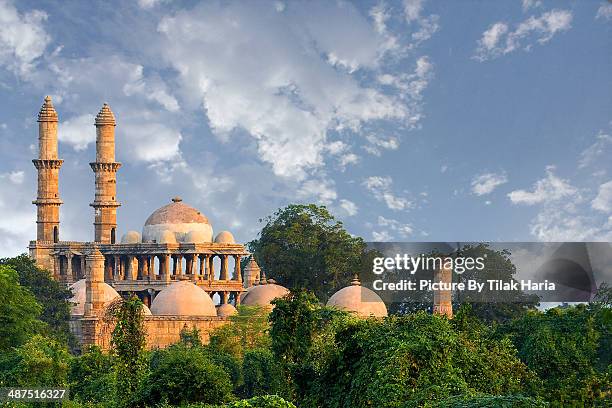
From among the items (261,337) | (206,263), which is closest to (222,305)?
(206,263)

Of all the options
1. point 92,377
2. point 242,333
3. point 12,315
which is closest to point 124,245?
point 242,333

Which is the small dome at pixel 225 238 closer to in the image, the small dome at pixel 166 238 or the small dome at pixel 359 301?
the small dome at pixel 166 238

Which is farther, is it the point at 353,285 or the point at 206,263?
the point at 206,263

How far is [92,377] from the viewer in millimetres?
42812

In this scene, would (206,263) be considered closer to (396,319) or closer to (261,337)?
(261,337)

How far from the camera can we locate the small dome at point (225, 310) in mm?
68500

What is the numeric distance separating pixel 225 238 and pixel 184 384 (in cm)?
4394

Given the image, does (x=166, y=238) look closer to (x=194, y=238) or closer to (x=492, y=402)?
(x=194, y=238)

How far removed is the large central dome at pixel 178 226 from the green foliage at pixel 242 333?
10.6 metres

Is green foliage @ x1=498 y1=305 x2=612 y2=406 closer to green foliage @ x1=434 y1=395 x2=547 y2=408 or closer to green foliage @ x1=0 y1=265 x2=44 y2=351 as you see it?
green foliage @ x1=434 y1=395 x2=547 y2=408

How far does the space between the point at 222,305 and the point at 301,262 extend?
5.44 meters

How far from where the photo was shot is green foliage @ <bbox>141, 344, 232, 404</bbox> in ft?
104

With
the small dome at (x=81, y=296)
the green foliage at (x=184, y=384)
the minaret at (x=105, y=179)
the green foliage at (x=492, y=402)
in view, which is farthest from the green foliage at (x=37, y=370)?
the minaret at (x=105, y=179)

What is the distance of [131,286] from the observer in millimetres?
74375
